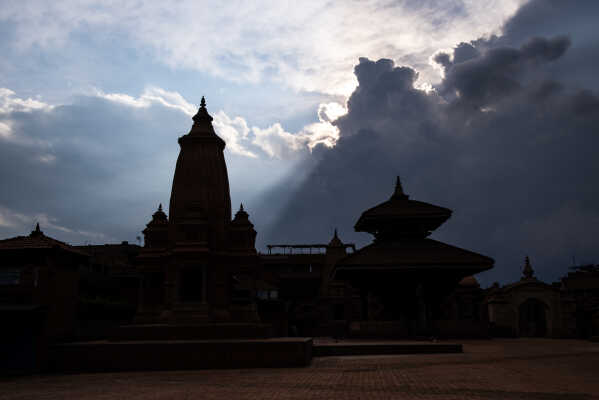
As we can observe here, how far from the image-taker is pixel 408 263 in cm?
3250

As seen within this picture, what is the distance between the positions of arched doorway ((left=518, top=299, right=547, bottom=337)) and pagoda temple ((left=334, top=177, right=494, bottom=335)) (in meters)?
14.6

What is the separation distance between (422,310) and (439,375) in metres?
17.2

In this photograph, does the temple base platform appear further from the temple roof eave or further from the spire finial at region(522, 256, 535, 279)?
the spire finial at region(522, 256, 535, 279)

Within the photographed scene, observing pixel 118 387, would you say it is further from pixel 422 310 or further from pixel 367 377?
pixel 422 310

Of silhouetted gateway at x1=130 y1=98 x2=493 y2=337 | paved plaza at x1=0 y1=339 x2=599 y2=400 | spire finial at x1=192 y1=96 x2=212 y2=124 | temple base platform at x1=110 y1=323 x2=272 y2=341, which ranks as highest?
spire finial at x1=192 y1=96 x2=212 y2=124

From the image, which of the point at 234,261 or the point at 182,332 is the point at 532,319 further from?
the point at 182,332

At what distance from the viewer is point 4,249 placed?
22.0m

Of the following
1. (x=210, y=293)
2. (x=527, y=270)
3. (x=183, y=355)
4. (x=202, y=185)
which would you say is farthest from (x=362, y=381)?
(x=527, y=270)

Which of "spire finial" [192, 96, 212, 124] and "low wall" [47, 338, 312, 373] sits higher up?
"spire finial" [192, 96, 212, 124]

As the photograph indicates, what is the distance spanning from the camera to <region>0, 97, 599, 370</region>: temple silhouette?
67.3 ft

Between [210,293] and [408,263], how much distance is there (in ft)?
42.6

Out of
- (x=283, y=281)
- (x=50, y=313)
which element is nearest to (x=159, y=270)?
(x=50, y=313)

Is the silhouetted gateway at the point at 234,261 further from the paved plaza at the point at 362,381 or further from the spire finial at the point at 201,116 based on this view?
the paved plaza at the point at 362,381

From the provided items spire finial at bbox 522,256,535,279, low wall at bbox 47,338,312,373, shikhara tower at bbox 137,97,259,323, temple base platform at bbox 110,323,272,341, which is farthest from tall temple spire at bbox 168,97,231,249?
spire finial at bbox 522,256,535,279
